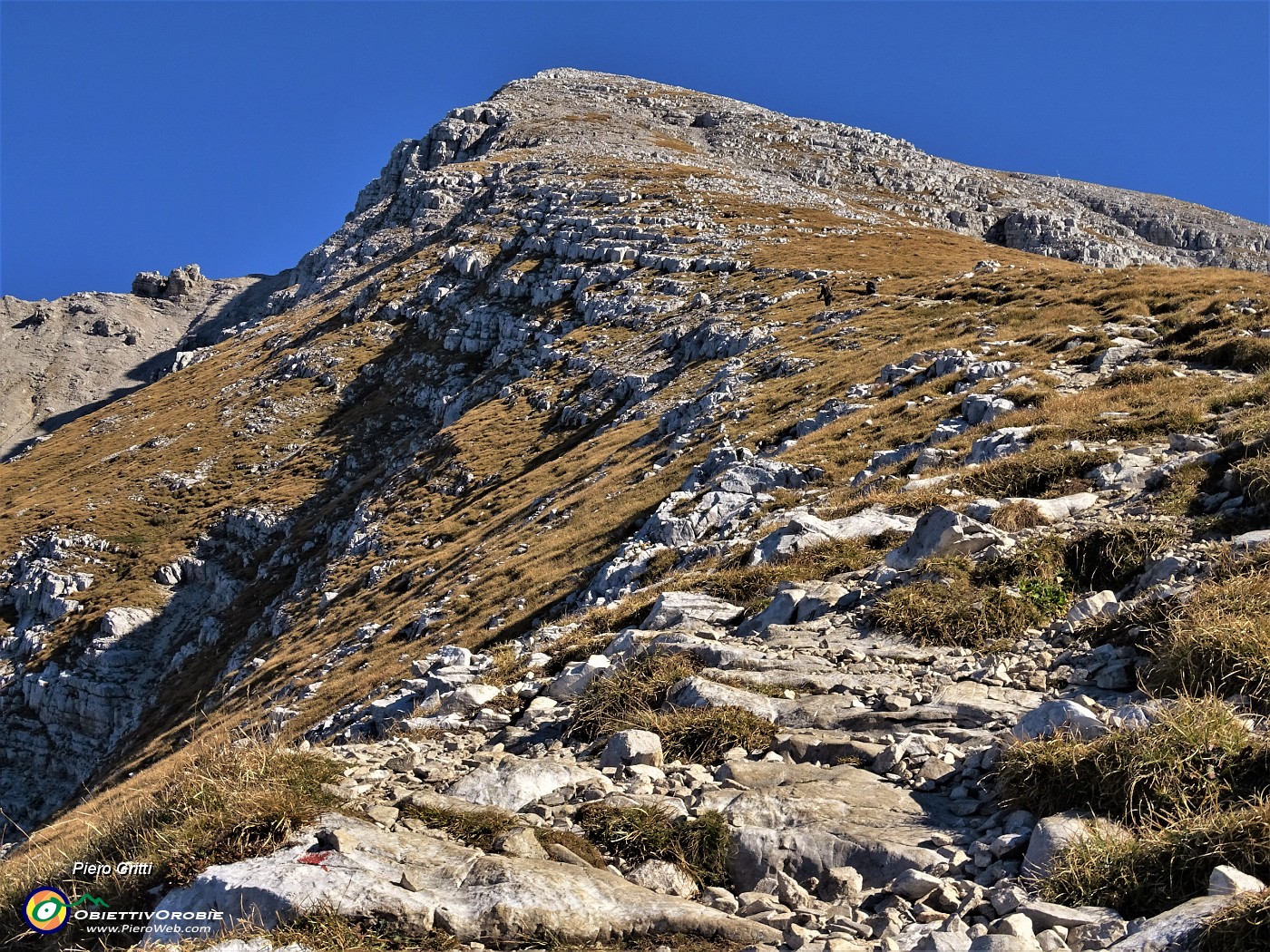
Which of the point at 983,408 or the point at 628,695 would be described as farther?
the point at 983,408

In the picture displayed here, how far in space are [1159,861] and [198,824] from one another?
24.3 feet

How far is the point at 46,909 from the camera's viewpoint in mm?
6789

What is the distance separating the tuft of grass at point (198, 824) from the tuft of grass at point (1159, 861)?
6.06 meters

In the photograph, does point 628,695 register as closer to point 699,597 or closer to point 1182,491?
point 699,597

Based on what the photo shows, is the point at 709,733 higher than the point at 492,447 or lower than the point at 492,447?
lower

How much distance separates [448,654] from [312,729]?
8193mm

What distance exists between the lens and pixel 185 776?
7344mm

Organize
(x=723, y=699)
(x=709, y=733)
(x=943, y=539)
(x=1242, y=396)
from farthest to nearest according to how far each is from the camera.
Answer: (x=1242, y=396), (x=943, y=539), (x=723, y=699), (x=709, y=733)

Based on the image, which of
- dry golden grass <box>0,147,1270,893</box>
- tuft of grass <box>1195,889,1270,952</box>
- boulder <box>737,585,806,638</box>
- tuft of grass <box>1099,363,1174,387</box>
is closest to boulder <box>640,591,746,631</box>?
boulder <box>737,585,806,638</box>

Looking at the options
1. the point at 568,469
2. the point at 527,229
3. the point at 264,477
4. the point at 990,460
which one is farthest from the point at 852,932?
the point at 527,229

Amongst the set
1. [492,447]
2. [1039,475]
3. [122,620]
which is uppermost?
[492,447]

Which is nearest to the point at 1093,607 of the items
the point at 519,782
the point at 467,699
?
the point at 519,782

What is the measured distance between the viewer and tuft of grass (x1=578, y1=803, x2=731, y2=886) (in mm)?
6570

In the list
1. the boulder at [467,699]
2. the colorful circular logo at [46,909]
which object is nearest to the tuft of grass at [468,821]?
the colorful circular logo at [46,909]
